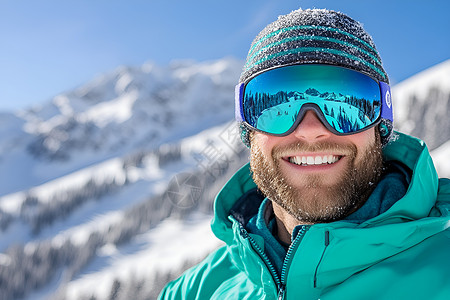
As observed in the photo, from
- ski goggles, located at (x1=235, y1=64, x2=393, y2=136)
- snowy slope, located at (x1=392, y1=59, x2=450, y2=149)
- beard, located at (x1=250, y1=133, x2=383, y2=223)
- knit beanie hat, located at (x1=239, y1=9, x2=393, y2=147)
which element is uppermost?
knit beanie hat, located at (x1=239, y1=9, x2=393, y2=147)

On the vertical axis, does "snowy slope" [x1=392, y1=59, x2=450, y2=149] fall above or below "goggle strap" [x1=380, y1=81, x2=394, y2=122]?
below

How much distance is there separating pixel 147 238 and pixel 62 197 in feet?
157

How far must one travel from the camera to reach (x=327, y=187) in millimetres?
1888

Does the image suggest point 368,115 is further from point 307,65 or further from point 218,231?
point 218,231

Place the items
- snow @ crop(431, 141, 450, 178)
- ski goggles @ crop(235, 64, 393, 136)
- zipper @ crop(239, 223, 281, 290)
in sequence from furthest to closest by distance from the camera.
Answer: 1. snow @ crop(431, 141, 450, 178)
2. ski goggles @ crop(235, 64, 393, 136)
3. zipper @ crop(239, 223, 281, 290)

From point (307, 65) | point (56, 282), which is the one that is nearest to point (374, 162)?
point (307, 65)

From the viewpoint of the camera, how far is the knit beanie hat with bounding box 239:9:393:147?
2088 millimetres

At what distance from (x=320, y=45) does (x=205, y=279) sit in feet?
5.74

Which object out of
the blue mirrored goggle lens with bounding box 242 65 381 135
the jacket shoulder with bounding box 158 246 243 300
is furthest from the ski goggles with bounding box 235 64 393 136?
the jacket shoulder with bounding box 158 246 243 300

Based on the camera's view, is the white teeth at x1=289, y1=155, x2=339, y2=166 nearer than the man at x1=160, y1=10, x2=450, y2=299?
No

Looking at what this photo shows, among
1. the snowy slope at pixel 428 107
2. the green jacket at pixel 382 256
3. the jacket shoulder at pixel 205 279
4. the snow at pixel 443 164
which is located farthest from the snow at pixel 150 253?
the green jacket at pixel 382 256

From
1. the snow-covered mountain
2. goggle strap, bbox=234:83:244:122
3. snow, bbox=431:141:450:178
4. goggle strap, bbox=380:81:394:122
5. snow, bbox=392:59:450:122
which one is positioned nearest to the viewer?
goggle strap, bbox=380:81:394:122

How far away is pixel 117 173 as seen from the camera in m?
118

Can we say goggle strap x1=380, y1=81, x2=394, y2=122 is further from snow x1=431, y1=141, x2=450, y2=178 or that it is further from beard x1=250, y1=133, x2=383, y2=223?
snow x1=431, y1=141, x2=450, y2=178
